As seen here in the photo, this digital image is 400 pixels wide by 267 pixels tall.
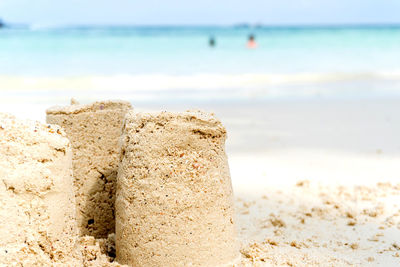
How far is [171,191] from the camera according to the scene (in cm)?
224

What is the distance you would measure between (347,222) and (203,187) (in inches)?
61.9

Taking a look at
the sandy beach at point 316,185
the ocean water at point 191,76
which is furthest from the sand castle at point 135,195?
the ocean water at point 191,76

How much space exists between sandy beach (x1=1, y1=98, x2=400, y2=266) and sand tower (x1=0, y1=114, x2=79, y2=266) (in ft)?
1.33

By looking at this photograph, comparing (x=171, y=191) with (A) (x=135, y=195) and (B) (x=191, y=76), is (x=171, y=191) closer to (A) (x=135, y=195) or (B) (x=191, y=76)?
(A) (x=135, y=195)

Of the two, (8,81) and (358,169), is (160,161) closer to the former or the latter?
(358,169)

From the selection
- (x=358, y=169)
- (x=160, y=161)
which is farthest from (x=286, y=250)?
(x=358, y=169)

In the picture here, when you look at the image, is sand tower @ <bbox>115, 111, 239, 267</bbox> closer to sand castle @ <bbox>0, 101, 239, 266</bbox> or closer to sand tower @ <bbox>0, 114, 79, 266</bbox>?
sand castle @ <bbox>0, 101, 239, 266</bbox>

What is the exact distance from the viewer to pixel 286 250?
9.22ft

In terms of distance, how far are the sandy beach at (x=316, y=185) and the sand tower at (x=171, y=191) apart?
0.30m

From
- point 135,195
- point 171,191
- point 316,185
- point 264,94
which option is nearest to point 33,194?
point 135,195

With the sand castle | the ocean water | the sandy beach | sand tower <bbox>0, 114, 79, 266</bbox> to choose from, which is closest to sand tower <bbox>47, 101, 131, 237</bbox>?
the sand castle

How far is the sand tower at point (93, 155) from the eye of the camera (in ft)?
8.64

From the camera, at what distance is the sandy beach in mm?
2895

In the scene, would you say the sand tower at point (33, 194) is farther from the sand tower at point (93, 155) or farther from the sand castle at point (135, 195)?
the sand tower at point (93, 155)
